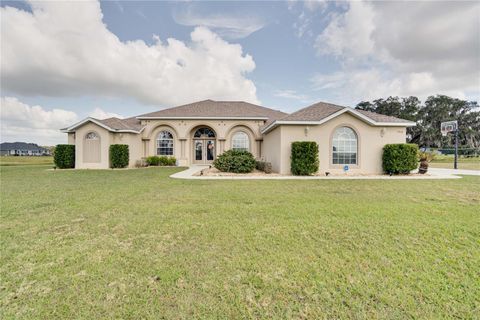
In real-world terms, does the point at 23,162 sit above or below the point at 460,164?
above

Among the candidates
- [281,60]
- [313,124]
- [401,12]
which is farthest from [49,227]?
[281,60]

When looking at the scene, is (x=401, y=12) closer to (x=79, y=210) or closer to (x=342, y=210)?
(x=342, y=210)

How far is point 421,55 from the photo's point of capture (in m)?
22.8

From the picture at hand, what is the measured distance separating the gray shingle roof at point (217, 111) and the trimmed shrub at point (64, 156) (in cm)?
643

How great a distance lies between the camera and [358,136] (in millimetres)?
13875

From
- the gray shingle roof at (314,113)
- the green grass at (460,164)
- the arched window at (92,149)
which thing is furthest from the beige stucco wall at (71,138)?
the green grass at (460,164)

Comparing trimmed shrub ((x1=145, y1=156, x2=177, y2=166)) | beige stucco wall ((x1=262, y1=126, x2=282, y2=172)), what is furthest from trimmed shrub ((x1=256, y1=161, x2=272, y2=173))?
trimmed shrub ((x1=145, y1=156, x2=177, y2=166))

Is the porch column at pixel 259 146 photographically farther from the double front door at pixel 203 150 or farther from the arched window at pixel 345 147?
the arched window at pixel 345 147

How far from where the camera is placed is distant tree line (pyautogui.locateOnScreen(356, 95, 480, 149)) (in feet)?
147

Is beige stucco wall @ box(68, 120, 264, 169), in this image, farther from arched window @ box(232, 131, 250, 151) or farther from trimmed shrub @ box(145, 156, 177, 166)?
trimmed shrub @ box(145, 156, 177, 166)

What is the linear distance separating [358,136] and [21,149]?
104367 millimetres

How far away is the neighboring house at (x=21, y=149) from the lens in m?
72.6

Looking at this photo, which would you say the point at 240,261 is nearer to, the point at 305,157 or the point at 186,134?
the point at 305,157

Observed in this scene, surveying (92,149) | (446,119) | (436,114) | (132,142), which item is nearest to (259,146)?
(132,142)
